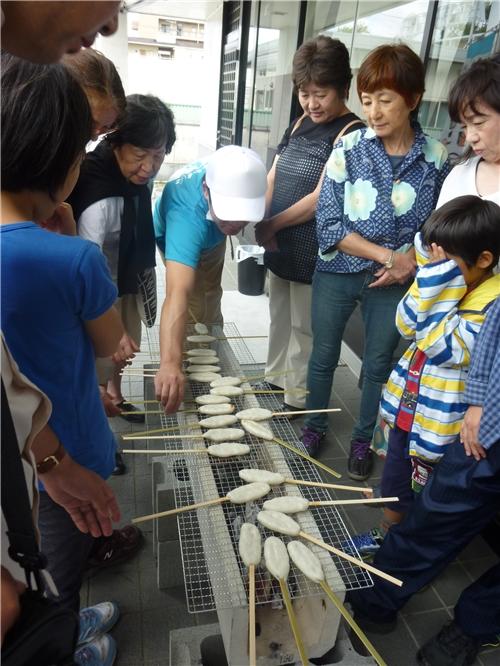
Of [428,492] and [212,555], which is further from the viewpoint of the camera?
[428,492]

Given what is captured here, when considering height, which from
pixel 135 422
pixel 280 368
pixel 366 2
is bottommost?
pixel 135 422

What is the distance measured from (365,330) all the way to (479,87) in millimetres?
1296

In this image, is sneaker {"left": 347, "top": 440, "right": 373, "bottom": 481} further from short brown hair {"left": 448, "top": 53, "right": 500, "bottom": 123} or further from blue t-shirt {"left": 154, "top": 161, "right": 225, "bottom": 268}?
short brown hair {"left": 448, "top": 53, "right": 500, "bottom": 123}

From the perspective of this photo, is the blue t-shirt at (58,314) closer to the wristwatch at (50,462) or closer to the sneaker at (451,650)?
the wristwatch at (50,462)

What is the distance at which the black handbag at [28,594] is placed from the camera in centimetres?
68

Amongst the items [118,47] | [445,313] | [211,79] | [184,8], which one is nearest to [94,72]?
[445,313]

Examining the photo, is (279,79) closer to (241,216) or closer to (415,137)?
(415,137)

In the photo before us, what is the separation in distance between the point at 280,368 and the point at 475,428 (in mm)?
2047

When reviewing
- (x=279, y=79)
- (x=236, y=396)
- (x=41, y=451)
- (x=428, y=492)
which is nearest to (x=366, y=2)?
(x=279, y=79)

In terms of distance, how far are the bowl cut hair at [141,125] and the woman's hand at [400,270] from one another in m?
1.25

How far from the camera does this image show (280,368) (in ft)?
11.9

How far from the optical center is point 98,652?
181 centimetres

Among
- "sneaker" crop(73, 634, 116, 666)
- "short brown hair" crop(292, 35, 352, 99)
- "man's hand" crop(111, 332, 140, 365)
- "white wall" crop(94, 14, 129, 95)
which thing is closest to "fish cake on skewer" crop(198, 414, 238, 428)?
"man's hand" crop(111, 332, 140, 365)

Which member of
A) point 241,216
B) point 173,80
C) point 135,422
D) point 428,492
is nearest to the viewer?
point 428,492
